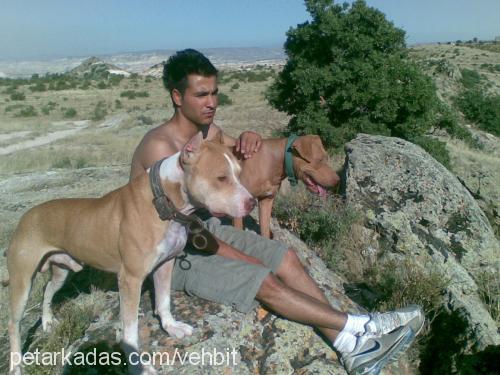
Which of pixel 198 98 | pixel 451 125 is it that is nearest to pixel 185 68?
pixel 198 98

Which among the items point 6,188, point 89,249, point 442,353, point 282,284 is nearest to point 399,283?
point 442,353

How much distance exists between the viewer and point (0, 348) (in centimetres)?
390

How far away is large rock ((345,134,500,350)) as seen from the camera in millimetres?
5516

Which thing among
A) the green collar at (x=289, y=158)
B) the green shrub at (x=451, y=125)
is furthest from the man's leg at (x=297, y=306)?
the green shrub at (x=451, y=125)

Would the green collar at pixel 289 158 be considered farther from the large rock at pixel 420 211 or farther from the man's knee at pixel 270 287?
the man's knee at pixel 270 287

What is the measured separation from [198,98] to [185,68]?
280 millimetres

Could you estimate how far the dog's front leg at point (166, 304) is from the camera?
347cm

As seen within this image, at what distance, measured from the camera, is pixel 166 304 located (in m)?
3.54

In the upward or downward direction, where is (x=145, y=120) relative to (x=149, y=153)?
downward

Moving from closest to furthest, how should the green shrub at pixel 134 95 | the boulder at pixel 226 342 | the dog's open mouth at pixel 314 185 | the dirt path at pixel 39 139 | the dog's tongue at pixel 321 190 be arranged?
the boulder at pixel 226 342
the dog's open mouth at pixel 314 185
the dog's tongue at pixel 321 190
the dirt path at pixel 39 139
the green shrub at pixel 134 95

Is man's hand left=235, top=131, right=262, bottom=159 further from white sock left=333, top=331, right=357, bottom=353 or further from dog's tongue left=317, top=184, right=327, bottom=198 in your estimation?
white sock left=333, top=331, right=357, bottom=353

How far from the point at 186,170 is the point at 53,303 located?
241 cm

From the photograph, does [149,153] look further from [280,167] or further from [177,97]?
[280,167]

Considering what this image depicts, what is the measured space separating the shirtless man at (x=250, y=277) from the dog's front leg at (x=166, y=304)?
0.34 metres
